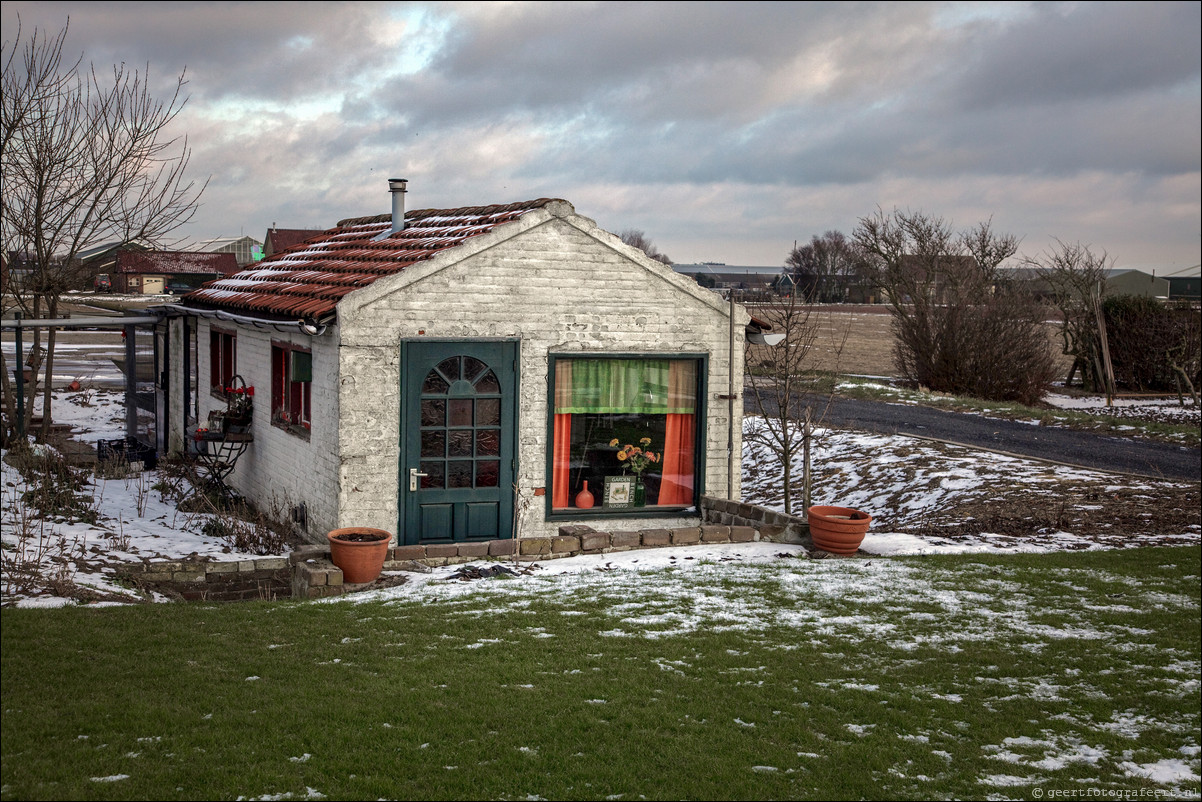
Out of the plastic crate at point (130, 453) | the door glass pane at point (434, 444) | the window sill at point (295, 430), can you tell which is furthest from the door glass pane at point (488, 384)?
the plastic crate at point (130, 453)

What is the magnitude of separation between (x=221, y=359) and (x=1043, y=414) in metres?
18.1

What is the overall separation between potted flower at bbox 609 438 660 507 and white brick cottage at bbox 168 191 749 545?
29 mm

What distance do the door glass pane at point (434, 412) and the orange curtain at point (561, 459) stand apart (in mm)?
1412

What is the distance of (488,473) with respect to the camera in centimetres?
1200

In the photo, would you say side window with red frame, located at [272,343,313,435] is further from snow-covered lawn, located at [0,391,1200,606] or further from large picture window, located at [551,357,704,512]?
large picture window, located at [551,357,704,512]

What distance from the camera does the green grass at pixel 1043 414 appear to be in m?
21.7

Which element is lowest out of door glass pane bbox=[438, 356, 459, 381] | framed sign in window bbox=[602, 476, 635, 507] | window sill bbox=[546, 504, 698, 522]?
window sill bbox=[546, 504, 698, 522]

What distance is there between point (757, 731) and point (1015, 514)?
9.00 meters

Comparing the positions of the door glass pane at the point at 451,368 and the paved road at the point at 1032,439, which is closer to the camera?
the door glass pane at the point at 451,368

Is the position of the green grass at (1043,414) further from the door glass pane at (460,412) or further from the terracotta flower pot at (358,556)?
the terracotta flower pot at (358,556)

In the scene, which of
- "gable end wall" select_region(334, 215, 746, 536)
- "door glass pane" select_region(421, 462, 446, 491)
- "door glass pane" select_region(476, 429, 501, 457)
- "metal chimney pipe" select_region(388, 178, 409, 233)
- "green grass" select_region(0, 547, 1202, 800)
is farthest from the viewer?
"metal chimney pipe" select_region(388, 178, 409, 233)

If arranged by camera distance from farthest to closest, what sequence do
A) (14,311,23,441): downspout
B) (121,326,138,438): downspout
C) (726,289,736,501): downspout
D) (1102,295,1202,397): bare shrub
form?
(1102,295,1202,397): bare shrub → (121,326,138,438): downspout → (14,311,23,441): downspout → (726,289,736,501): downspout

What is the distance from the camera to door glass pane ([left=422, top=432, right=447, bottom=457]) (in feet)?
38.2

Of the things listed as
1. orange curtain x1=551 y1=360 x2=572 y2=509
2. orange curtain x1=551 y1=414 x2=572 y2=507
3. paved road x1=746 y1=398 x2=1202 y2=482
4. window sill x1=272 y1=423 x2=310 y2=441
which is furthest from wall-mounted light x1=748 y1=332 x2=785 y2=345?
paved road x1=746 y1=398 x2=1202 y2=482
